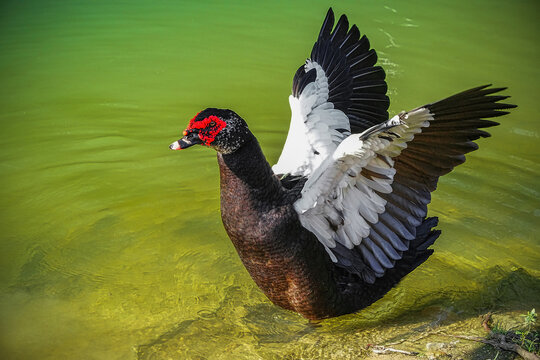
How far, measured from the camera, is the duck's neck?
299 cm

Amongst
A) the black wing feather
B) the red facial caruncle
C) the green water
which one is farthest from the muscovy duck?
the green water

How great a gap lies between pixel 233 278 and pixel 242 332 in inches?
20.1

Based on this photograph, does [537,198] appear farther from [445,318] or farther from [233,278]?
[233,278]

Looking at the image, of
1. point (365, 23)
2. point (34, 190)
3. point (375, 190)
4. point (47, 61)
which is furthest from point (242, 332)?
point (365, 23)

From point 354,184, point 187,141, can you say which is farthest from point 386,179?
point 187,141

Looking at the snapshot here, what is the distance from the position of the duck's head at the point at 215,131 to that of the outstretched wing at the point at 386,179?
42 cm

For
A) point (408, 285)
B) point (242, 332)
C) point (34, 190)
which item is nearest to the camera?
point (242, 332)

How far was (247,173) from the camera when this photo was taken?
9.87 feet

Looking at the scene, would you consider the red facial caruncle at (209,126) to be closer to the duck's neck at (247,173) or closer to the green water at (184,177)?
the duck's neck at (247,173)

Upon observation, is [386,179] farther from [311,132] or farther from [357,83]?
[357,83]

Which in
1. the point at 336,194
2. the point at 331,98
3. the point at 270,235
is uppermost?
the point at 331,98

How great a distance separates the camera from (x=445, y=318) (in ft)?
11.4

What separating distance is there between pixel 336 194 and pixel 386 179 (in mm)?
257

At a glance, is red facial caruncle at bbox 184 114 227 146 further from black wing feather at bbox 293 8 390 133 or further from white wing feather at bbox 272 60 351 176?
black wing feather at bbox 293 8 390 133
